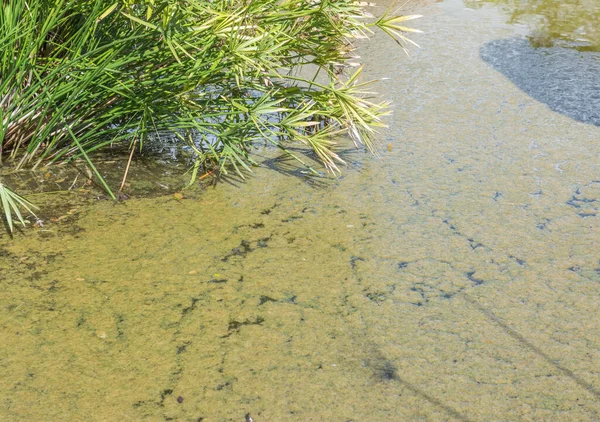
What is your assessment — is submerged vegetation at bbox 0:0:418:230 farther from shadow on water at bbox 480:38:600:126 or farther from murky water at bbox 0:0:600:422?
shadow on water at bbox 480:38:600:126

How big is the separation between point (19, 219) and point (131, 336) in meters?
0.67

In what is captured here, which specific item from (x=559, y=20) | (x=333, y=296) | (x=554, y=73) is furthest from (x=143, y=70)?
(x=559, y=20)

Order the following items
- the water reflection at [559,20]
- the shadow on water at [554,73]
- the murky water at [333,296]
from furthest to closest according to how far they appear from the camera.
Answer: the water reflection at [559,20]
the shadow on water at [554,73]
the murky water at [333,296]

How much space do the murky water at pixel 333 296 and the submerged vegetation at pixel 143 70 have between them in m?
0.21

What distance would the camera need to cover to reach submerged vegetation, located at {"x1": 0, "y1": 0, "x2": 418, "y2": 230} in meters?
2.28

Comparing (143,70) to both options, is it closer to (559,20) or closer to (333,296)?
(333,296)

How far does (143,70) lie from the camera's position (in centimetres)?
247

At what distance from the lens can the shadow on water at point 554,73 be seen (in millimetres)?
3346

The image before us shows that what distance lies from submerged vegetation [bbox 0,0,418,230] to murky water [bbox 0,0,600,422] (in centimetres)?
21

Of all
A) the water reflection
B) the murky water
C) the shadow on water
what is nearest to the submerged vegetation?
the murky water

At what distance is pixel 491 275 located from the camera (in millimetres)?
2092

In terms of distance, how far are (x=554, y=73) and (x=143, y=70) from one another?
7.08 ft

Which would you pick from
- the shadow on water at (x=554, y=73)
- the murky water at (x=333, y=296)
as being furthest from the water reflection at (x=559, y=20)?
the murky water at (x=333, y=296)

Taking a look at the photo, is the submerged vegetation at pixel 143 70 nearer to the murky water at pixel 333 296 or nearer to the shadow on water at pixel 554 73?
the murky water at pixel 333 296
